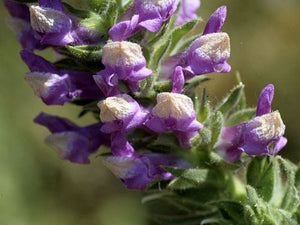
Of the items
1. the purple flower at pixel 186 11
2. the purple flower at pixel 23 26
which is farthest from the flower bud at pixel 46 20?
the purple flower at pixel 186 11

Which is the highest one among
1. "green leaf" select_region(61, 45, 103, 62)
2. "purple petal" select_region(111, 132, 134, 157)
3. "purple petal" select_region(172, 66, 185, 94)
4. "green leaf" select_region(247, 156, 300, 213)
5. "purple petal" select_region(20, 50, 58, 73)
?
"green leaf" select_region(61, 45, 103, 62)

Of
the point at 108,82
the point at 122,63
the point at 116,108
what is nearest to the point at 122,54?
the point at 122,63

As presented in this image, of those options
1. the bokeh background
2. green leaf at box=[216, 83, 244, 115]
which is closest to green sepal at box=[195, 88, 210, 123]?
green leaf at box=[216, 83, 244, 115]

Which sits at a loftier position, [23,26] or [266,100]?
[23,26]

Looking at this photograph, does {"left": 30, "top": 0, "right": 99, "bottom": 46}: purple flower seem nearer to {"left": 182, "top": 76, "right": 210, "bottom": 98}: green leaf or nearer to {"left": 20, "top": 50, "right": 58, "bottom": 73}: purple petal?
{"left": 20, "top": 50, "right": 58, "bottom": 73}: purple petal

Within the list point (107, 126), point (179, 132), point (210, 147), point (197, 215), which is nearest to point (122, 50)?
point (107, 126)

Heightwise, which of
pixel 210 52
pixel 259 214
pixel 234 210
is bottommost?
pixel 234 210

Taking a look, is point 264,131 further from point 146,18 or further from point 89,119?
point 89,119
